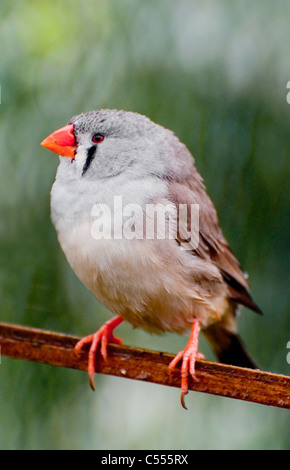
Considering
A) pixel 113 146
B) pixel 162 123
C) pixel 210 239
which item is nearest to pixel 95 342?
pixel 210 239

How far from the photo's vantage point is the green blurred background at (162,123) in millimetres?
1732

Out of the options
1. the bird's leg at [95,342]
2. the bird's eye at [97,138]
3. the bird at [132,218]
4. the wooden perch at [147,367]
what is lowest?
the wooden perch at [147,367]

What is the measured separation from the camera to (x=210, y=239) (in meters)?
1.53

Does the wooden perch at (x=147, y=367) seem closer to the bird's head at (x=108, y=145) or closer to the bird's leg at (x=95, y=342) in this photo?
the bird's leg at (x=95, y=342)

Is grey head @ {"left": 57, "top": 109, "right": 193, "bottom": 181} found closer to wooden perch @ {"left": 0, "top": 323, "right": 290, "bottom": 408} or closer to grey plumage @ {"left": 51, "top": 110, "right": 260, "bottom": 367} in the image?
grey plumage @ {"left": 51, "top": 110, "right": 260, "bottom": 367}

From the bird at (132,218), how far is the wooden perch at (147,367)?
0.03 metres

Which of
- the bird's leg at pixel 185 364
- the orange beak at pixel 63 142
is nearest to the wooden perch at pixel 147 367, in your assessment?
the bird's leg at pixel 185 364

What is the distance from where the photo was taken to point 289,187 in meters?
1.73

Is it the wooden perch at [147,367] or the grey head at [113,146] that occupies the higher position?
the grey head at [113,146]

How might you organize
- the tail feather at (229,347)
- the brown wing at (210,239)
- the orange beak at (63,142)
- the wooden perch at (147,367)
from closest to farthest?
1. the wooden perch at (147,367)
2. the orange beak at (63,142)
3. the brown wing at (210,239)
4. the tail feather at (229,347)

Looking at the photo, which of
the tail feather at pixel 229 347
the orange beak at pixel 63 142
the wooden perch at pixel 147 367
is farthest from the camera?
the tail feather at pixel 229 347
